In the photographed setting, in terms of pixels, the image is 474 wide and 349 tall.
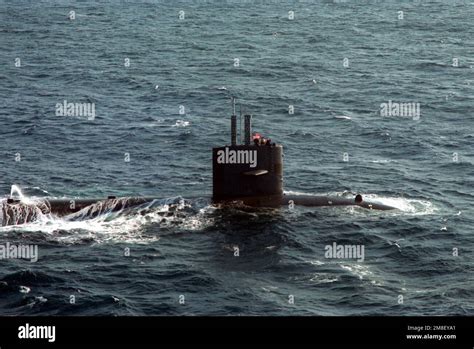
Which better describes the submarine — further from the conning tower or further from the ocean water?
the ocean water

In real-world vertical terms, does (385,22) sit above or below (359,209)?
above

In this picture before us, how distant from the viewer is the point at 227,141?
99.9 m

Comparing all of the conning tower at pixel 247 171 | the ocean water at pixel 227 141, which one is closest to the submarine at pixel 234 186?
the conning tower at pixel 247 171

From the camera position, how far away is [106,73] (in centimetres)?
13600

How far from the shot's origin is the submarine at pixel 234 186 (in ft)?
236

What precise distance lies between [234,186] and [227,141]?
2779 centimetres

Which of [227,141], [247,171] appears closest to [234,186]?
[247,171]

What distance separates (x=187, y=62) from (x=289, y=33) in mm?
30529

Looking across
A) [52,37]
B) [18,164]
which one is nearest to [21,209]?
[18,164]

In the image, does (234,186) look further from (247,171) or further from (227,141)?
(227,141)

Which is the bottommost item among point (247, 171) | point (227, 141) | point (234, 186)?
point (234, 186)

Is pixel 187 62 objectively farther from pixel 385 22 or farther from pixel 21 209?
pixel 21 209

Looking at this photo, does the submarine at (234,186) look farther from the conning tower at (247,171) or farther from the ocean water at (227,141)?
Result: the ocean water at (227,141)

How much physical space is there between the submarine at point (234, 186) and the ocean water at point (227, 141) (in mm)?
1202
